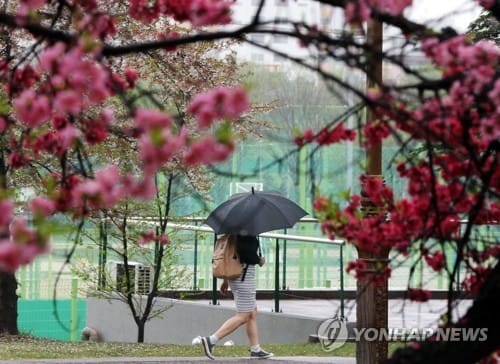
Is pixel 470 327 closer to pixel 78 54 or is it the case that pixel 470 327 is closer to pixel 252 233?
pixel 78 54

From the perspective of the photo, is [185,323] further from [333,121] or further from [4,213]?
[4,213]

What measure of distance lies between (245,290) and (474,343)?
692 cm

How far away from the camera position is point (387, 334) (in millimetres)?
8594

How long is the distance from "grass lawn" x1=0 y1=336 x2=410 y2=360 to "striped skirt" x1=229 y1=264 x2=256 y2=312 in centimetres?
75

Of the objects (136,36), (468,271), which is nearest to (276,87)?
(136,36)

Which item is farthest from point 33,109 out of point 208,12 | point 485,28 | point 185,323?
point 185,323

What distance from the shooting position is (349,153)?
21562 millimetres

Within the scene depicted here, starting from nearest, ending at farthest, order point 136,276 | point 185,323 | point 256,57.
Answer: point 136,276 < point 185,323 < point 256,57

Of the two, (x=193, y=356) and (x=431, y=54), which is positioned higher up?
(x=431, y=54)

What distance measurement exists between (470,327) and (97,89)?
1.93 meters

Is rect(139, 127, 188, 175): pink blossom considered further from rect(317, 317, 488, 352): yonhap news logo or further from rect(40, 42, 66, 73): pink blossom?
rect(317, 317, 488, 352): yonhap news logo

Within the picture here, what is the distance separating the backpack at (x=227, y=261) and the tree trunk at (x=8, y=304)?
15.3 feet

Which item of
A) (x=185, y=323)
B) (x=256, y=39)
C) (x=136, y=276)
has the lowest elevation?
(x=185, y=323)

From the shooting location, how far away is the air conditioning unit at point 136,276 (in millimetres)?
15484
